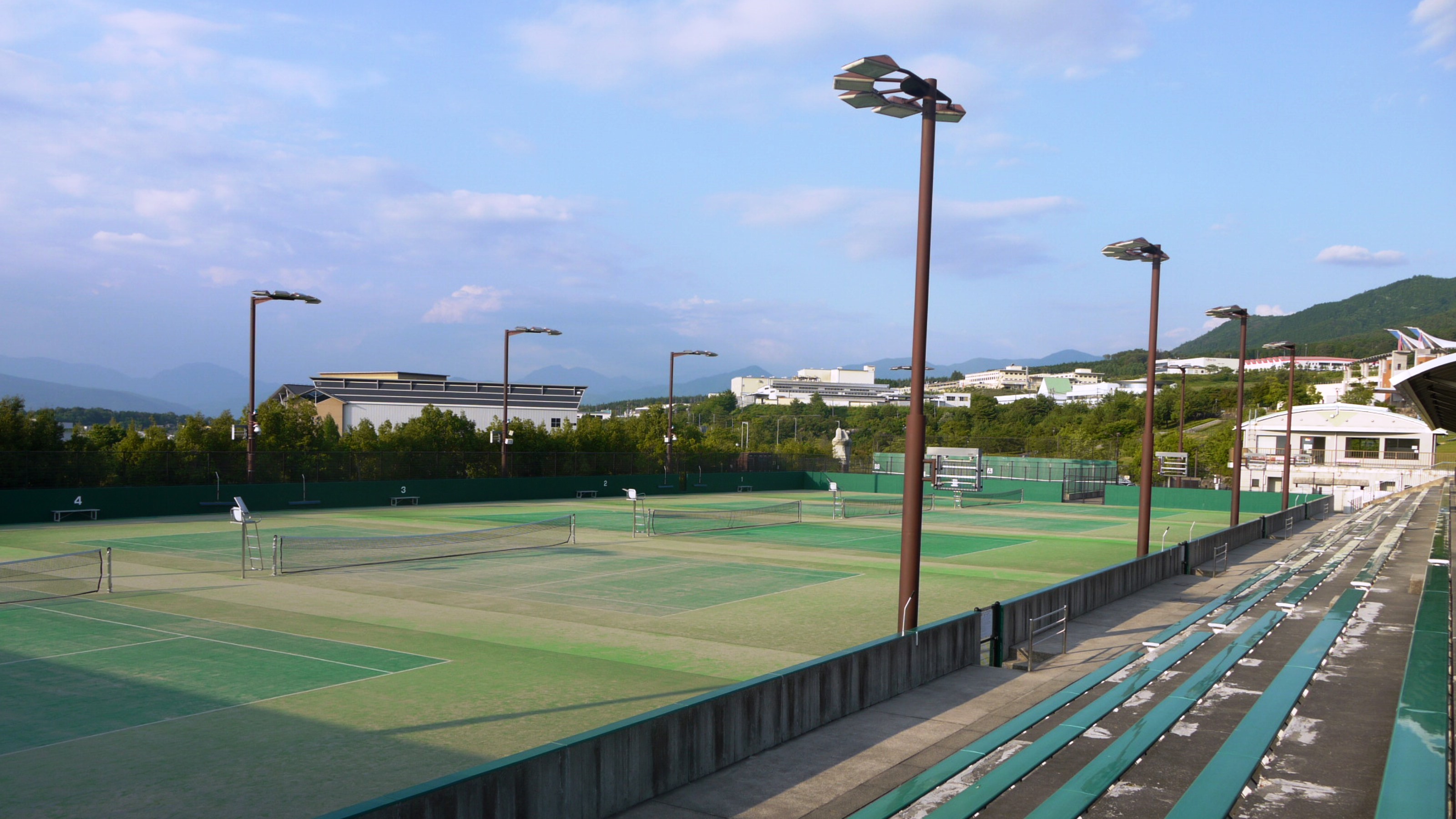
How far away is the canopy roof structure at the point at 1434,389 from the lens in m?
13.1

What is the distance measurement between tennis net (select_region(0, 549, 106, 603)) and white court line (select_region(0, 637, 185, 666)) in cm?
363

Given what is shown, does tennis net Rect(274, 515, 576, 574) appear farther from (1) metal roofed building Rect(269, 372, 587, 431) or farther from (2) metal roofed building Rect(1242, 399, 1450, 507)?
(2) metal roofed building Rect(1242, 399, 1450, 507)

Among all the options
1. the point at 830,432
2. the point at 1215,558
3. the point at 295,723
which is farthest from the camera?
the point at 830,432

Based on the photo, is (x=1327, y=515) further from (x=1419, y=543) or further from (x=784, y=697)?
(x=784, y=697)

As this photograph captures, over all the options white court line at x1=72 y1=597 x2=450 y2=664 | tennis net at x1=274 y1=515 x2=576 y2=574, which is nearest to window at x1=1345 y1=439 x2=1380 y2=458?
tennis net at x1=274 y1=515 x2=576 y2=574

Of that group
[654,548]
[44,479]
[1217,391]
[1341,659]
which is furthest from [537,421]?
[1217,391]

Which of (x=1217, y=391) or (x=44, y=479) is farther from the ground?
(x=1217, y=391)

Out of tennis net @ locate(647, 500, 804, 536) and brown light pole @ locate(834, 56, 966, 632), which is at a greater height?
brown light pole @ locate(834, 56, 966, 632)

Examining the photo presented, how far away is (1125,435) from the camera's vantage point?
406 feet

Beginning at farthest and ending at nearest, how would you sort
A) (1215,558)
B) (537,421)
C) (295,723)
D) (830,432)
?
(830,432) < (537,421) < (1215,558) < (295,723)

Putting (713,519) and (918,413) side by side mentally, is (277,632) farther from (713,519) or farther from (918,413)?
(713,519)

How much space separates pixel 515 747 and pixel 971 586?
16.6m

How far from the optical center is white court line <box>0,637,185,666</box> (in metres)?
14.8

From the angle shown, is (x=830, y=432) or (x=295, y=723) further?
(x=830, y=432)
